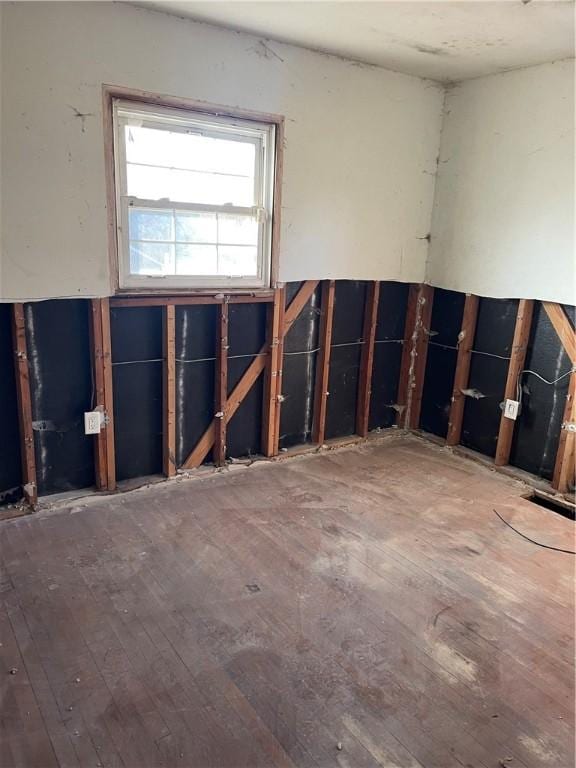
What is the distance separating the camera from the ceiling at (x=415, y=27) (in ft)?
8.59

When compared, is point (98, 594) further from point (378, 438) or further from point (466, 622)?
point (378, 438)

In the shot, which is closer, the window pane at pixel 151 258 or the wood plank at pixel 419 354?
the window pane at pixel 151 258

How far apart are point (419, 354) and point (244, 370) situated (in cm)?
157

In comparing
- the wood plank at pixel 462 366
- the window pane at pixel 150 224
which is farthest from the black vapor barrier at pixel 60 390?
the wood plank at pixel 462 366

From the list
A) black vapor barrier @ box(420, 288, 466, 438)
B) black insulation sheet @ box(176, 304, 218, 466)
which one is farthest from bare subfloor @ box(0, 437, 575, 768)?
black vapor barrier @ box(420, 288, 466, 438)

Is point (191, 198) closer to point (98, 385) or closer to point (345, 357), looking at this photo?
point (98, 385)

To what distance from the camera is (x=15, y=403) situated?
3.03 m

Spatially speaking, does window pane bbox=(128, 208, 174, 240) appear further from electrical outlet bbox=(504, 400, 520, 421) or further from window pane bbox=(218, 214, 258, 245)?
electrical outlet bbox=(504, 400, 520, 421)

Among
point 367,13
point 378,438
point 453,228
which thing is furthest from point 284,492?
point 367,13

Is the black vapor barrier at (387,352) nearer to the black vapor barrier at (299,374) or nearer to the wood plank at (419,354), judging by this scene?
the wood plank at (419,354)

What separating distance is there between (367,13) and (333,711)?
10.0 ft

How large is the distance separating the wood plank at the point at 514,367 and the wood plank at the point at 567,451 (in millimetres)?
370

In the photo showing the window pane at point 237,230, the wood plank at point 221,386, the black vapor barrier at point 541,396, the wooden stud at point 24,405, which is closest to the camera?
the wooden stud at point 24,405

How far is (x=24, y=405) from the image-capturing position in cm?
298
